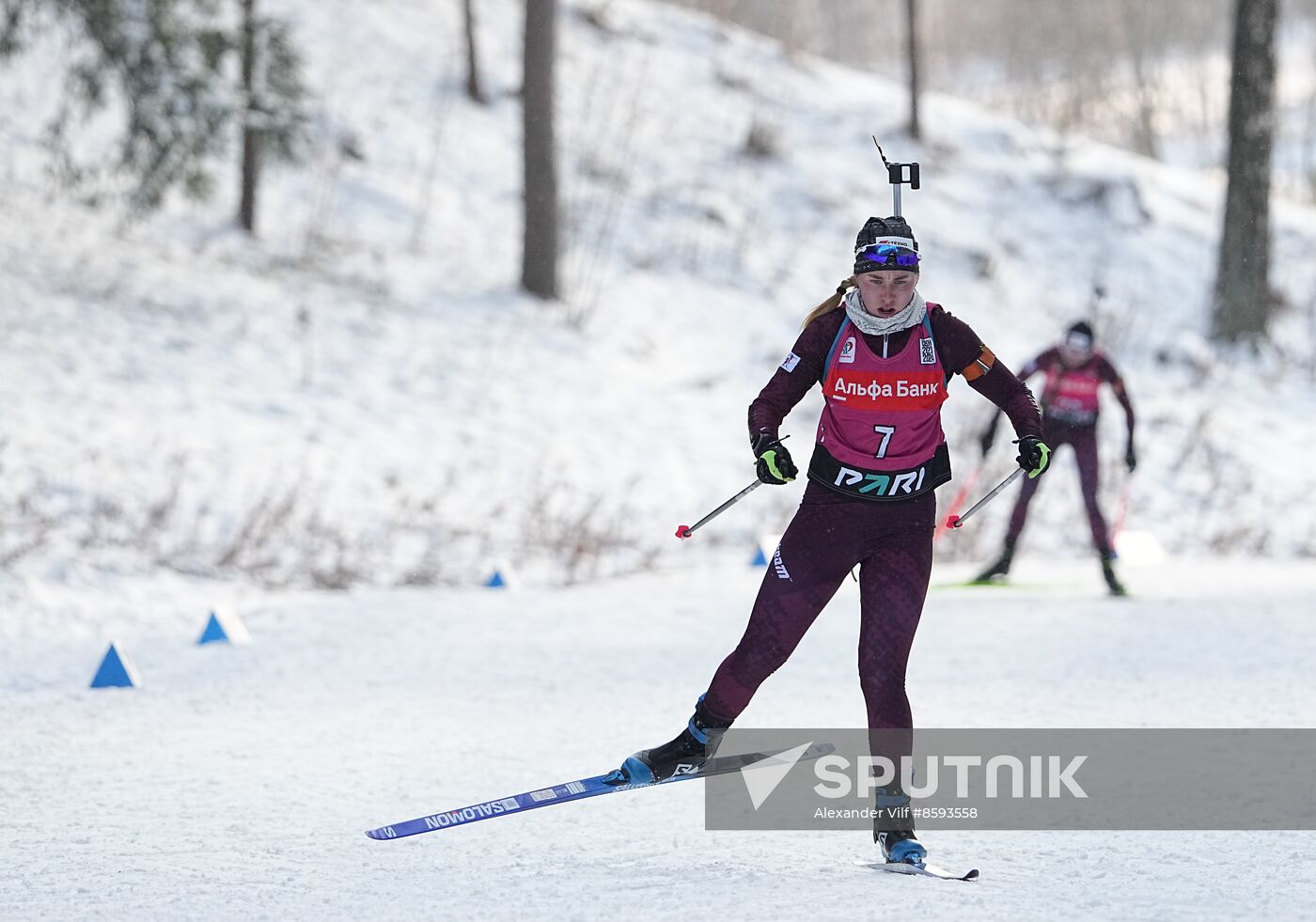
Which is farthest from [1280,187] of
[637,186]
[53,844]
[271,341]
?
[53,844]

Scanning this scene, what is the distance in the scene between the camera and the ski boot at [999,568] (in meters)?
9.70

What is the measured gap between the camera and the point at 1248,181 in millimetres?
17266

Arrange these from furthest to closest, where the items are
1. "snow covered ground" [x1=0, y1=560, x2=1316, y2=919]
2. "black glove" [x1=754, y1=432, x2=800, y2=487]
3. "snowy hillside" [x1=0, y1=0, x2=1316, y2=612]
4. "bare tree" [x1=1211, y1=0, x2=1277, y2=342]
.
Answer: "bare tree" [x1=1211, y1=0, x2=1277, y2=342]
"snowy hillside" [x1=0, y1=0, x2=1316, y2=612]
"black glove" [x1=754, y1=432, x2=800, y2=487]
"snow covered ground" [x1=0, y1=560, x2=1316, y2=919]

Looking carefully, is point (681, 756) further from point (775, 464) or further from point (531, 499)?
point (531, 499)

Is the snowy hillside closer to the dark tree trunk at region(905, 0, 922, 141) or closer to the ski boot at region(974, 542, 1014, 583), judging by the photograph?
the dark tree trunk at region(905, 0, 922, 141)

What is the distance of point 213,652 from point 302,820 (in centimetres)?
304

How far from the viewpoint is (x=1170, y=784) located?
5031 millimetres

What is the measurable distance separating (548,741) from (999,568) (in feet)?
16.3

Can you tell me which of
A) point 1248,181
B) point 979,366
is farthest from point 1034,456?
point 1248,181

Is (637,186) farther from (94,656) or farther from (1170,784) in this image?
(1170,784)

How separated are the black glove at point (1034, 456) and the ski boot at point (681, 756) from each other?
4.15ft

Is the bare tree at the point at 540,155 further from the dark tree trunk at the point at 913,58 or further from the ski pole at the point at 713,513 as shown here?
the ski pole at the point at 713,513

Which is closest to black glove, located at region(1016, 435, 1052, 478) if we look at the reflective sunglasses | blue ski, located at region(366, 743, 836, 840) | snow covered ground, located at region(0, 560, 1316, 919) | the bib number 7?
the bib number 7

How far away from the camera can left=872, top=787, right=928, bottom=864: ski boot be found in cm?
403
